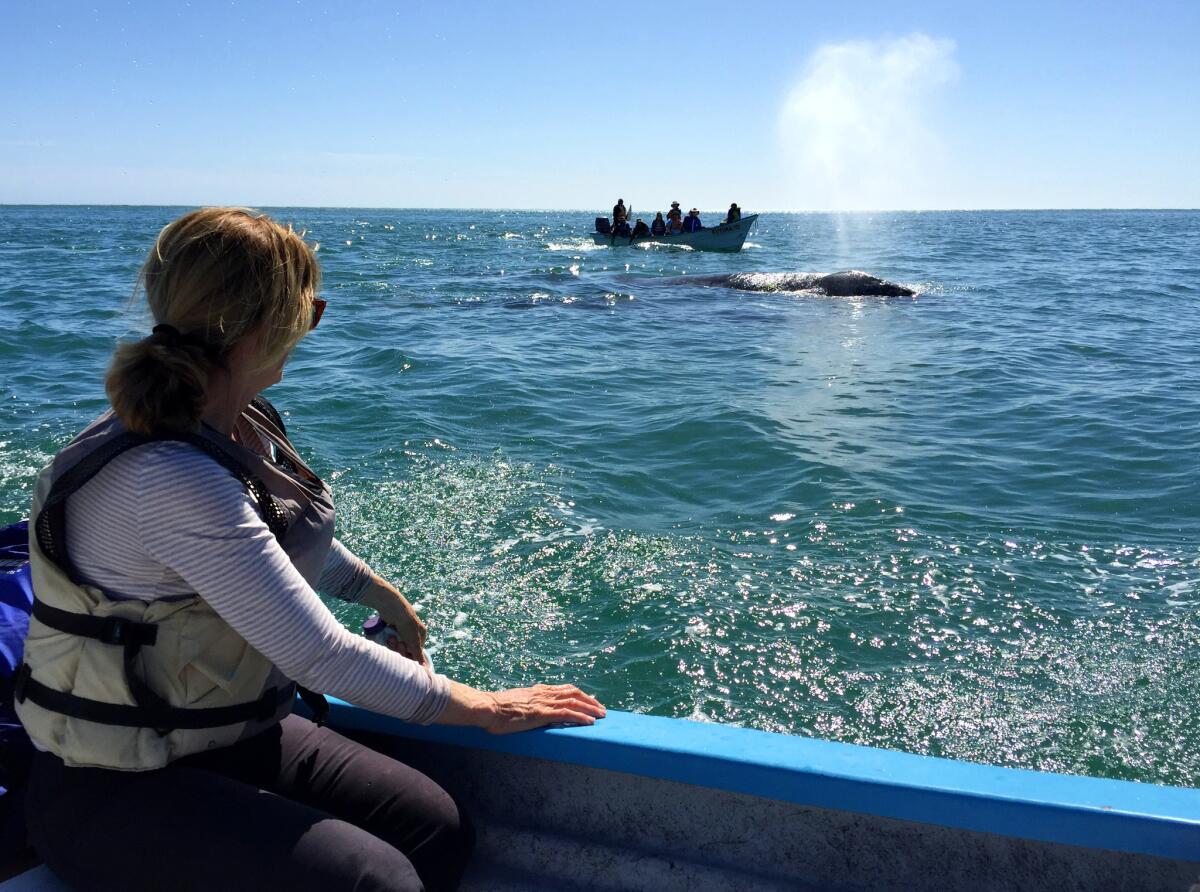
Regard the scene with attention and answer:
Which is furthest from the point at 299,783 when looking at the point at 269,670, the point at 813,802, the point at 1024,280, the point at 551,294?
the point at 1024,280

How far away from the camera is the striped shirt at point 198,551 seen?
1823mm

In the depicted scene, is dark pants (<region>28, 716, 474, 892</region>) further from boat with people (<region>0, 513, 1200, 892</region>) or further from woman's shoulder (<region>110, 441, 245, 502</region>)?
woman's shoulder (<region>110, 441, 245, 502</region>)

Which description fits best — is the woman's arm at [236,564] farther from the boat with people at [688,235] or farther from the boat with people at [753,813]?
the boat with people at [688,235]

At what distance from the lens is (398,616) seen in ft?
9.32

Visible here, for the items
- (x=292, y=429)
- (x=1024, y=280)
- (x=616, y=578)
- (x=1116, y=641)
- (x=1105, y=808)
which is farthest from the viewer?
(x=1024, y=280)

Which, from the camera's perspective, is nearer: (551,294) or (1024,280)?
(551,294)

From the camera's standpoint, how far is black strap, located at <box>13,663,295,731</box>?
Answer: 1.90 meters

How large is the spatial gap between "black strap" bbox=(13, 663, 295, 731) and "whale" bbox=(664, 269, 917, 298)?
19478 millimetres

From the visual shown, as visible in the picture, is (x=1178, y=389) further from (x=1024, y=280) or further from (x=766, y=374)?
(x=1024, y=280)

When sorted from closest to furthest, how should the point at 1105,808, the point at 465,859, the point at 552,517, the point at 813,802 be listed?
the point at 1105,808 < the point at 813,802 < the point at 465,859 < the point at 552,517

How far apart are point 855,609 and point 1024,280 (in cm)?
2258

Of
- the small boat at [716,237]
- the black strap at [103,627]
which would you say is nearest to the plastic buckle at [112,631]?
the black strap at [103,627]

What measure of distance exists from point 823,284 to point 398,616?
19261 millimetres

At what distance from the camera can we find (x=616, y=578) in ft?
18.1
